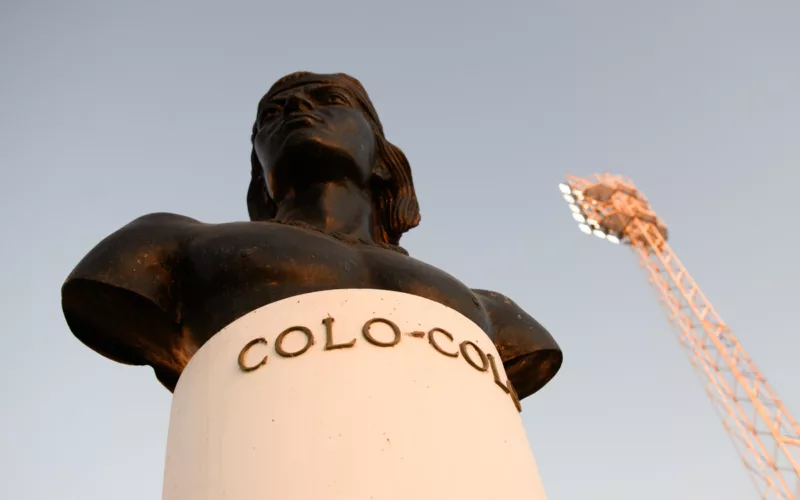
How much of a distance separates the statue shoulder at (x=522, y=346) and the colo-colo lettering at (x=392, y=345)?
0.83 metres

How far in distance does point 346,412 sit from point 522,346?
5.15 feet

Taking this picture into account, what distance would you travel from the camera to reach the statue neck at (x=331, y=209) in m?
3.76

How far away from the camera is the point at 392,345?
7.68 ft

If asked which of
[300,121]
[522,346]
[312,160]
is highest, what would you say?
[300,121]

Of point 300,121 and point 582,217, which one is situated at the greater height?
point 582,217

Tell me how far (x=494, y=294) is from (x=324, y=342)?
163cm

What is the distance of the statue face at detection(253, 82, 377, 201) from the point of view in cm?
385

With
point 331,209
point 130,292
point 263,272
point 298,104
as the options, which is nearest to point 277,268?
point 263,272

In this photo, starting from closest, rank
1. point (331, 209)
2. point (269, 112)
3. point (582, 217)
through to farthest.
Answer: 1. point (331, 209)
2. point (269, 112)
3. point (582, 217)


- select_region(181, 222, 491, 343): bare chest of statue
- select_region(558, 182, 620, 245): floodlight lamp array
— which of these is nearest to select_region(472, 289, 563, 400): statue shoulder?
select_region(181, 222, 491, 343): bare chest of statue

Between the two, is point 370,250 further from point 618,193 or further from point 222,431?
point 618,193

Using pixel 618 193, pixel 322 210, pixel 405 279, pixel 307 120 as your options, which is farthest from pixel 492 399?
pixel 618 193

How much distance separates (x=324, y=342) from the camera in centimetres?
231

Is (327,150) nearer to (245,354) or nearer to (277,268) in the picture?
(277,268)
